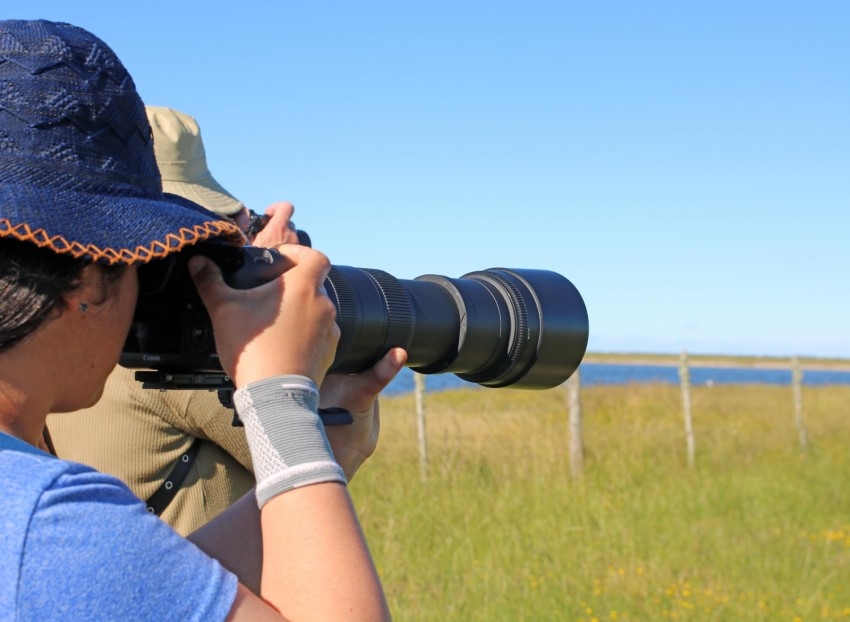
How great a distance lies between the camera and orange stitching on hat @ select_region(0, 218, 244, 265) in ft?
2.89

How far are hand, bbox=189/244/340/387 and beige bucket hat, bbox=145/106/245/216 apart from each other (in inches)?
50.3

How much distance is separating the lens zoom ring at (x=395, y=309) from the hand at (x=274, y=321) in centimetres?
41

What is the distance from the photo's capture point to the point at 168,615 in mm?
847

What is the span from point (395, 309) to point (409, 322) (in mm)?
47

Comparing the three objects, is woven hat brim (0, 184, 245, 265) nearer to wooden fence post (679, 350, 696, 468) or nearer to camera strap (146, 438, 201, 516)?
camera strap (146, 438, 201, 516)

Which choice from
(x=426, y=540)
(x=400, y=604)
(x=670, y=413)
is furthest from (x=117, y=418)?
(x=670, y=413)

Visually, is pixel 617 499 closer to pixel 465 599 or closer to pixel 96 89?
pixel 465 599

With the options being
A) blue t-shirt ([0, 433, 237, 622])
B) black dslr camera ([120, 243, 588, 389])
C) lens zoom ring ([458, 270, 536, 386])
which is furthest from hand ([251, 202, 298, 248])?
blue t-shirt ([0, 433, 237, 622])

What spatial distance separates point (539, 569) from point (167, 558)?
177 inches

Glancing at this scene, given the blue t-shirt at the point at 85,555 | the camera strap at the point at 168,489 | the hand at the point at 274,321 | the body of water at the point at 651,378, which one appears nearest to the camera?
the blue t-shirt at the point at 85,555

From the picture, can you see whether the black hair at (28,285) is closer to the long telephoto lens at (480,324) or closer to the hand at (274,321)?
the hand at (274,321)

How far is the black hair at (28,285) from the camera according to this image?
2.95 feet

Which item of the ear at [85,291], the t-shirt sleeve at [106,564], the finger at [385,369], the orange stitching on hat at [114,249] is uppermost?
the orange stitching on hat at [114,249]

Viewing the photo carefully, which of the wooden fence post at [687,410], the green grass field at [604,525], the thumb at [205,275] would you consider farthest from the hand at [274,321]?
the wooden fence post at [687,410]
